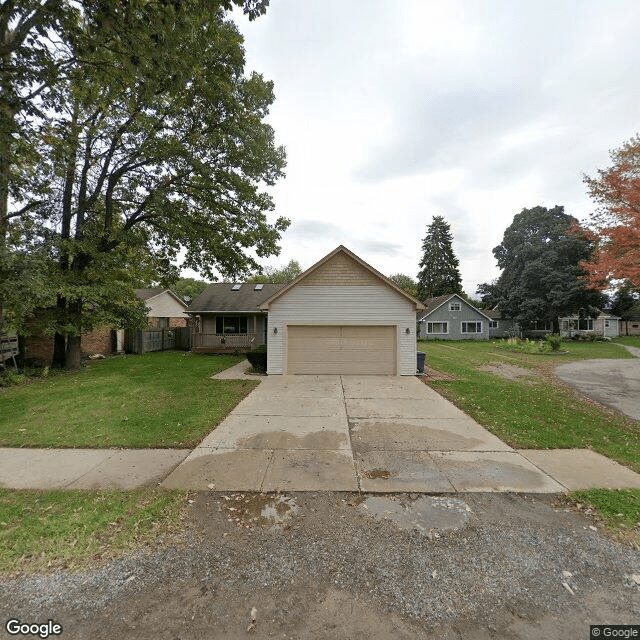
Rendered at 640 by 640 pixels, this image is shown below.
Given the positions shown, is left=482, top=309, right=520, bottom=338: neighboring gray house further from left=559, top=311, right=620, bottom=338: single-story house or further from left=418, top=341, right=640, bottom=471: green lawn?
left=418, top=341, right=640, bottom=471: green lawn

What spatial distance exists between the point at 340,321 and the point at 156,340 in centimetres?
1394

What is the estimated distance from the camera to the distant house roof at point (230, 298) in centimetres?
1906

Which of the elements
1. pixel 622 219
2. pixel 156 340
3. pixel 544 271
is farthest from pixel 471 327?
pixel 156 340

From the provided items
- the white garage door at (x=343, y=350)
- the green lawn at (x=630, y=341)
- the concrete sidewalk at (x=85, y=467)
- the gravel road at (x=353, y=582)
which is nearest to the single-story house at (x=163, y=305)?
the white garage door at (x=343, y=350)

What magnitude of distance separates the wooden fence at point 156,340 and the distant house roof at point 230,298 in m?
2.92

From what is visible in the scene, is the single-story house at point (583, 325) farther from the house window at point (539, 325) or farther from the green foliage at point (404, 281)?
the green foliage at point (404, 281)

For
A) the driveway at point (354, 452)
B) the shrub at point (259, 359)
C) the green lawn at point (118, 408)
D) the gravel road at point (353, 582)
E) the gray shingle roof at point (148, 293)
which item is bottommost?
the gravel road at point (353, 582)

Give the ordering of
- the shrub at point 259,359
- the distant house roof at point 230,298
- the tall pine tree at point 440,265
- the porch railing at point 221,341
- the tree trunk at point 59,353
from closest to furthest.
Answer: the shrub at point 259,359, the tree trunk at point 59,353, the distant house roof at point 230,298, the porch railing at point 221,341, the tall pine tree at point 440,265

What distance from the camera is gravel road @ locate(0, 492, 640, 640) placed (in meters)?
2.26

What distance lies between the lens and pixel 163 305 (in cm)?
2988

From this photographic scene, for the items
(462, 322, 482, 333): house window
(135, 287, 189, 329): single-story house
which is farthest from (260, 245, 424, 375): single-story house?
(462, 322, 482, 333): house window

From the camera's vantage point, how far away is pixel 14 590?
99.3 inches

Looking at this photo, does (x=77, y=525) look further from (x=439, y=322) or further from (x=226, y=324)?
(x=439, y=322)

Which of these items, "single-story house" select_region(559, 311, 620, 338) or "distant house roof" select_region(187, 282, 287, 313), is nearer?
"distant house roof" select_region(187, 282, 287, 313)
